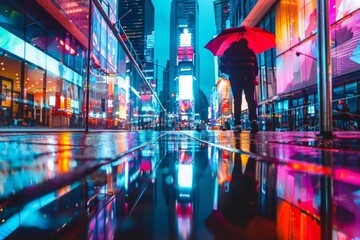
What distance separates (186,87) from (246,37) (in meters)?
96.4

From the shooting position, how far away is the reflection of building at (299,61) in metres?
12.3

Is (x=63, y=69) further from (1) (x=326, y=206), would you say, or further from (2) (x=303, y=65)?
(1) (x=326, y=206)

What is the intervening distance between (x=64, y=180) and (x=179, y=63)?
11109 centimetres

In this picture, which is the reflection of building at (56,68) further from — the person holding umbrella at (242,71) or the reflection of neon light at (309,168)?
the reflection of neon light at (309,168)

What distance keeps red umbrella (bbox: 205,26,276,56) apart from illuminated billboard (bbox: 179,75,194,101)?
93188mm

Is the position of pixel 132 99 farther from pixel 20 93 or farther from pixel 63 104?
pixel 20 93

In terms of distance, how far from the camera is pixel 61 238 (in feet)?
1.79

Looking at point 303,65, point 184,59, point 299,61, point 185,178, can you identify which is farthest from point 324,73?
point 184,59

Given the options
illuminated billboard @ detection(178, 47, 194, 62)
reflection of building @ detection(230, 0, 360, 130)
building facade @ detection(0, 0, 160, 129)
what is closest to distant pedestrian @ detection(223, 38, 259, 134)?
reflection of building @ detection(230, 0, 360, 130)

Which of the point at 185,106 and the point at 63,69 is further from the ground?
the point at 185,106

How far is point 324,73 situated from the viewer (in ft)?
9.80

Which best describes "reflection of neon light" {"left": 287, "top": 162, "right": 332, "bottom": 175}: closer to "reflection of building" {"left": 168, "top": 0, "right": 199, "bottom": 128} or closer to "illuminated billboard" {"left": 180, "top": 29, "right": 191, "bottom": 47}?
"reflection of building" {"left": 168, "top": 0, "right": 199, "bottom": 128}

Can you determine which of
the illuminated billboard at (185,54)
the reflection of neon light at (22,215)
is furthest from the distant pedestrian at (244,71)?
the illuminated billboard at (185,54)

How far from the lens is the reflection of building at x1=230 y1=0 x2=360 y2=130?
12328 mm
